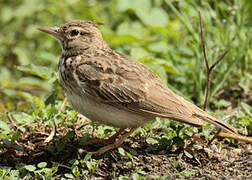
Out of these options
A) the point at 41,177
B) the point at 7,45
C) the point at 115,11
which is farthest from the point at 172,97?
the point at 7,45

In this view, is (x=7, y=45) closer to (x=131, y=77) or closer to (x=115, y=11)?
(x=115, y=11)

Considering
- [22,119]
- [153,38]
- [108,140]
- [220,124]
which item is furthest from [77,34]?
[153,38]

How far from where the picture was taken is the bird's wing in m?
4.70

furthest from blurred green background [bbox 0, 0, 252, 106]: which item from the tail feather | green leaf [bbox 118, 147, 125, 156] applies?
green leaf [bbox 118, 147, 125, 156]

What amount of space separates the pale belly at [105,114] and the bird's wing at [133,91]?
0.06m

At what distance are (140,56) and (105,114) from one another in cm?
248

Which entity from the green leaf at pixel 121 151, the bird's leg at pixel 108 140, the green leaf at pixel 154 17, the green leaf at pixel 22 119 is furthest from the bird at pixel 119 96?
the green leaf at pixel 154 17

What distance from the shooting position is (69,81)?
486 cm

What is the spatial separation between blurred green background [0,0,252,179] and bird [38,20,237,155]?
0.95ft

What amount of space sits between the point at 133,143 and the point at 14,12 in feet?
18.7

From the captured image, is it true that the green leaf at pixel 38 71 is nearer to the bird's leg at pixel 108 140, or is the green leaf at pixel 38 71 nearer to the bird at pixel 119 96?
the bird at pixel 119 96

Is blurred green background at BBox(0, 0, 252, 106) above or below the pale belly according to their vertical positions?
above

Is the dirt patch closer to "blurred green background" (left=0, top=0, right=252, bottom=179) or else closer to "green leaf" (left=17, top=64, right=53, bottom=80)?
"blurred green background" (left=0, top=0, right=252, bottom=179)

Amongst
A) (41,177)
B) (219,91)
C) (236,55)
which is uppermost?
(236,55)
